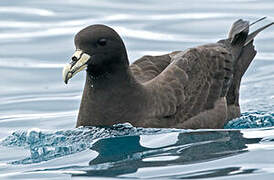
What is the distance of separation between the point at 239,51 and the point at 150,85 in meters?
2.03

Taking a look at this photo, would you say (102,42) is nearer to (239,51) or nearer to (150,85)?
(150,85)

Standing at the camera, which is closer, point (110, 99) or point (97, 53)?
point (97, 53)

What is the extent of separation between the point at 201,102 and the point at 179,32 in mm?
5203

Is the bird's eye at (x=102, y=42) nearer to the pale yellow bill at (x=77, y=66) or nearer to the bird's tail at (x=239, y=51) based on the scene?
the pale yellow bill at (x=77, y=66)

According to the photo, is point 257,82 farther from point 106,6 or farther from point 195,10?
point 106,6

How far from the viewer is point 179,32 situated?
16.6m

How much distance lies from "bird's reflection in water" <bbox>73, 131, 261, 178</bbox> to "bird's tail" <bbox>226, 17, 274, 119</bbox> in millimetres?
1432

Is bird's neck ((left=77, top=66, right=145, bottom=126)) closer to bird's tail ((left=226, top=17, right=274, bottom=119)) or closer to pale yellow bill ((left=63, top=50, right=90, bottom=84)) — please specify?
pale yellow bill ((left=63, top=50, right=90, bottom=84))

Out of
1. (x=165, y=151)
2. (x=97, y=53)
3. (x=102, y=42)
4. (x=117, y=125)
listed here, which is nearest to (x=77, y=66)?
(x=97, y=53)

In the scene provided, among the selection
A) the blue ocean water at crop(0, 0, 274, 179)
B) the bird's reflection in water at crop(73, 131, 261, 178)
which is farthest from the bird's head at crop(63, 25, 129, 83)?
the bird's reflection in water at crop(73, 131, 261, 178)

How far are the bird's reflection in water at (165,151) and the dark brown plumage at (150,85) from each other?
27 centimetres

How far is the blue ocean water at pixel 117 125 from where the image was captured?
9.59 meters

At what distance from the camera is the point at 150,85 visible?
11078 mm

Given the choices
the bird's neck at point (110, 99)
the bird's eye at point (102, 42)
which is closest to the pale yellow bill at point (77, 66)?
the bird's eye at point (102, 42)
